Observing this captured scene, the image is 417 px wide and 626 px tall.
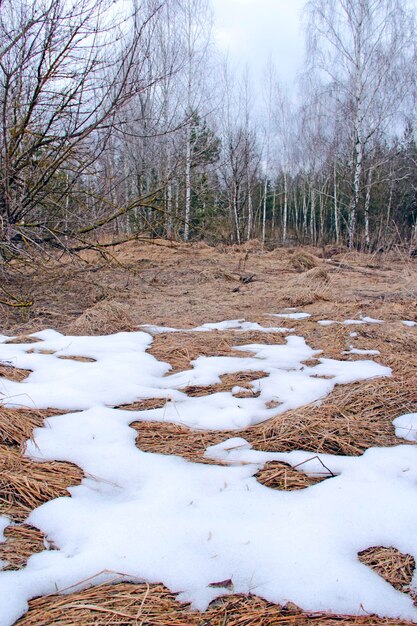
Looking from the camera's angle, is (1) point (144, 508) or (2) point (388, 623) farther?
(1) point (144, 508)

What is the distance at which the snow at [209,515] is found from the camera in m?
1.01

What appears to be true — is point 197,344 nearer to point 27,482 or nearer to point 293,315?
point 293,315

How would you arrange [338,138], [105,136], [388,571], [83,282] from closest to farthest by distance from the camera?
[388,571] → [105,136] → [83,282] → [338,138]

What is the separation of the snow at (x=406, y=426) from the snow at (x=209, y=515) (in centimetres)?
3

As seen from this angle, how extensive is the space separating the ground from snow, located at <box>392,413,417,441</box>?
4 cm

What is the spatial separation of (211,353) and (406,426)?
1433 mm

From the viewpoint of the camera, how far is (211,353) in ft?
9.99

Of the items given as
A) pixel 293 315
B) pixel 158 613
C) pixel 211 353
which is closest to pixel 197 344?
pixel 211 353

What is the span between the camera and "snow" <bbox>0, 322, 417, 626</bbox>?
101cm

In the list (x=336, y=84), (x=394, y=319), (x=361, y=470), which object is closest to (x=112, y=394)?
(x=361, y=470)

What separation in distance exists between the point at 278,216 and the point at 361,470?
108 ft

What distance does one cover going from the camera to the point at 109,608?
951 millimetres

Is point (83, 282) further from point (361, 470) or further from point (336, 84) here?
point (336, 84)

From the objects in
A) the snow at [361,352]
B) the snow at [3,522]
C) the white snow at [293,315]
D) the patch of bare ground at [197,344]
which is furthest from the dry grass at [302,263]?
the snow at [3,522]
